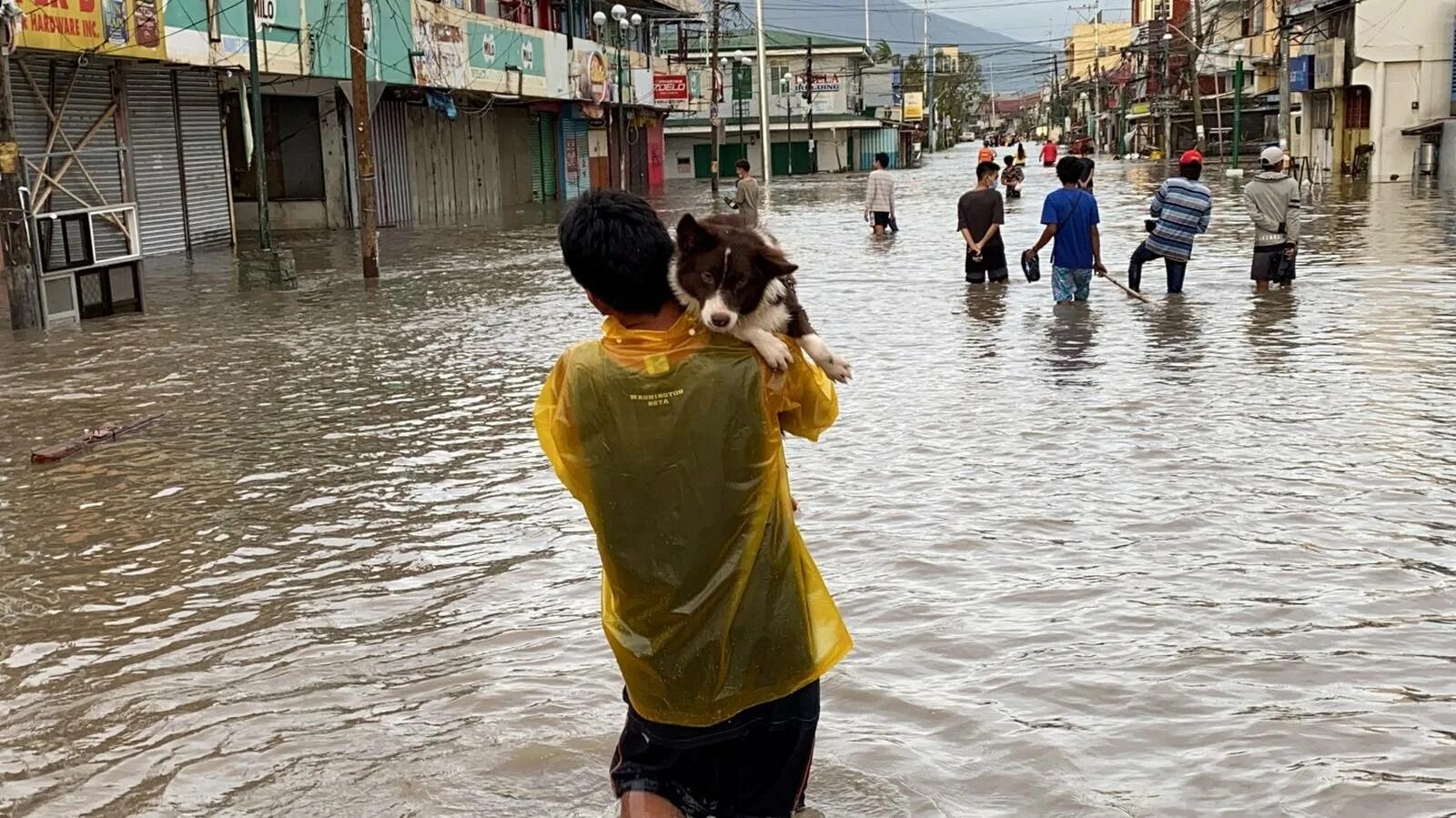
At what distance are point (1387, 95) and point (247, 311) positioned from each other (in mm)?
35862

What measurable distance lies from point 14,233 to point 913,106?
316ft

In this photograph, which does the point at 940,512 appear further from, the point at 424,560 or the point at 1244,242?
the point at 1244,242

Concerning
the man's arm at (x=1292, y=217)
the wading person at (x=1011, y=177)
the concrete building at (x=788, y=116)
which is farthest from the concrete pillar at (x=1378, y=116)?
the concrete building at (x=788, y=116)

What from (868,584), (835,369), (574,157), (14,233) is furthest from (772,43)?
(835,369)

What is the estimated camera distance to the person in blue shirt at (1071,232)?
13.5 m

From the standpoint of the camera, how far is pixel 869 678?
4.89m

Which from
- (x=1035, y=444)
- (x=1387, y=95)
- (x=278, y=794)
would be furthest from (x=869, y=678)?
(x=1387, y=95)

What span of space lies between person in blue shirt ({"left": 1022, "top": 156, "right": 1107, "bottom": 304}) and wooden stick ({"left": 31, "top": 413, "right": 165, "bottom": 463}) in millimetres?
7844

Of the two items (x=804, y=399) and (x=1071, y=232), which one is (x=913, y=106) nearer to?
(x=1071, y=232)

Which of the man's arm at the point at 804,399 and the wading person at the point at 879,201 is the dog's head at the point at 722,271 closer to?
the man's arm at the point at 804,399

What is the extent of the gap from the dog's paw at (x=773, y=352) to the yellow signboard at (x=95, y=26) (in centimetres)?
1651

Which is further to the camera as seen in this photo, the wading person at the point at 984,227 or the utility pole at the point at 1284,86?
the utility pole at the point at 1284,86

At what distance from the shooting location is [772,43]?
83250mm

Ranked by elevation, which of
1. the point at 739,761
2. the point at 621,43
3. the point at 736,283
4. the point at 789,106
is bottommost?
the point at 739,761
